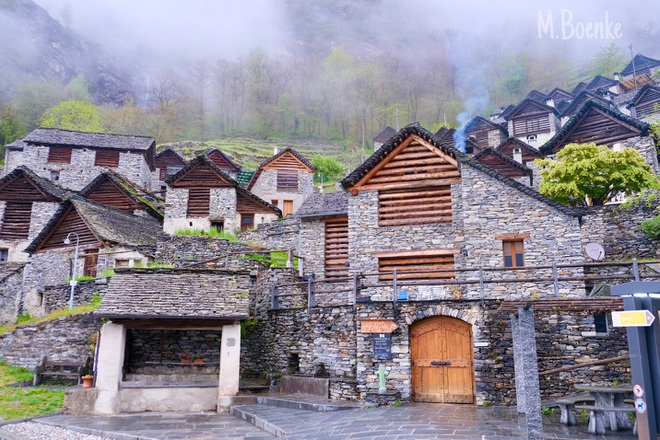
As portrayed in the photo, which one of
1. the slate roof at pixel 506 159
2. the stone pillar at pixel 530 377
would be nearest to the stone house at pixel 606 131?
the slate roof at pixel 506 159

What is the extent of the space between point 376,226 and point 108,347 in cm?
944

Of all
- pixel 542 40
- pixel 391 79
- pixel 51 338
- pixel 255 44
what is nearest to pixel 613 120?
pixel 51 338

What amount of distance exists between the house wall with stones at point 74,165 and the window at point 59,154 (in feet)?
0.80

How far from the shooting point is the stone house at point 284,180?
3775 cm

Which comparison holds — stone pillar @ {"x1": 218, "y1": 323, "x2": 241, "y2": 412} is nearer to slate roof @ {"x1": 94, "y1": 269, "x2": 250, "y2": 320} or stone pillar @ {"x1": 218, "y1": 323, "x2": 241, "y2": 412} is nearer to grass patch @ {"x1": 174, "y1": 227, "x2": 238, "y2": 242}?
slate roof @ {"x1": 94, "y1": 269, "x2": 250, "y2": 320}

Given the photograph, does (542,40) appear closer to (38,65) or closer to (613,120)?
(613,120)

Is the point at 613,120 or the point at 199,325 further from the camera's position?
the point at 613,120

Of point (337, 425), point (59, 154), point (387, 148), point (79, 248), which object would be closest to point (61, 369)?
point (79, 248)

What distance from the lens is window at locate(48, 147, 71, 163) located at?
4059cm

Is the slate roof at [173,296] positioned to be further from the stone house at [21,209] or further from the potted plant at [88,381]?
the stone house at [21,209]

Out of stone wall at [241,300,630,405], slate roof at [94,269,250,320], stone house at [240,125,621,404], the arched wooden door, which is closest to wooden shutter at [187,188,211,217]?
stone house at [240,125,621,404]

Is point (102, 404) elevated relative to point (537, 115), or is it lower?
lower

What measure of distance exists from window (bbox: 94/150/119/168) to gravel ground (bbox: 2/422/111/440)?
32650mm

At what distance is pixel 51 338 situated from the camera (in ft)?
59.8
